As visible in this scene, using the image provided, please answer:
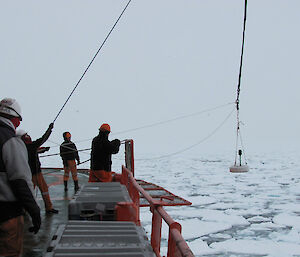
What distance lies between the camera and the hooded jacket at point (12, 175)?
A: 7.98 feet

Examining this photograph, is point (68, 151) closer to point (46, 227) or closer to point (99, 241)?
point (46, 227)

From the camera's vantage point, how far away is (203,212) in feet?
44.5

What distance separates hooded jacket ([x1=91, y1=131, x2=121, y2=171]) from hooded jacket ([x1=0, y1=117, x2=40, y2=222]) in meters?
4.09

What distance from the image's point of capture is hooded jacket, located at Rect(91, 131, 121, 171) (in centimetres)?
666

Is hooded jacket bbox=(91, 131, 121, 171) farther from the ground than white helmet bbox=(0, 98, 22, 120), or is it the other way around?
white helmet bbox=(0, 98, 22, 120)

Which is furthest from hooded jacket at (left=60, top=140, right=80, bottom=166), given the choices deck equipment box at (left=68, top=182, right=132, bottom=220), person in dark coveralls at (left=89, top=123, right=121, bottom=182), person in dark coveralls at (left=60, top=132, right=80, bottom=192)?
deck equipment box at (left=68, top=182, right=132, bottom=220)

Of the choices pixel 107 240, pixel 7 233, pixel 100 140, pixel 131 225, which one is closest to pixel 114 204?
pixel 131 225

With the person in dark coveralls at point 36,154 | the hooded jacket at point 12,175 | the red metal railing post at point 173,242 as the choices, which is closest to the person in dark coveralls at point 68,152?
the person in dark coveralls at point 36,154

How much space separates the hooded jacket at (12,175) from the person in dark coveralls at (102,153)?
13.4 feet

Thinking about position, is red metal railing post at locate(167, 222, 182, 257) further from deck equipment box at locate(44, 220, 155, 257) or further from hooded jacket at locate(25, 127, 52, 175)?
hooded jacket at locate(25, 127, 52, 175)

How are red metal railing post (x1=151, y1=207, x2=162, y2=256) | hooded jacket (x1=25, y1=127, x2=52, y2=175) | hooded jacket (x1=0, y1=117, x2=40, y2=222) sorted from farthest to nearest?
hooded jacket (x1=25, y1=127, x2=52, y2=175), red metal railing post (x1=151, y1=207, x2=162, y2=256), hooded jacket (x1=0, y1=117, x2=40, y2=222)

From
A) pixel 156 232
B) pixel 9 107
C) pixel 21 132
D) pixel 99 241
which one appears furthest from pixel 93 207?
pixel 21 132

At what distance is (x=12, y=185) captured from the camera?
2463 millimetres

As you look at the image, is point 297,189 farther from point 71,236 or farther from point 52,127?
point 71,236
